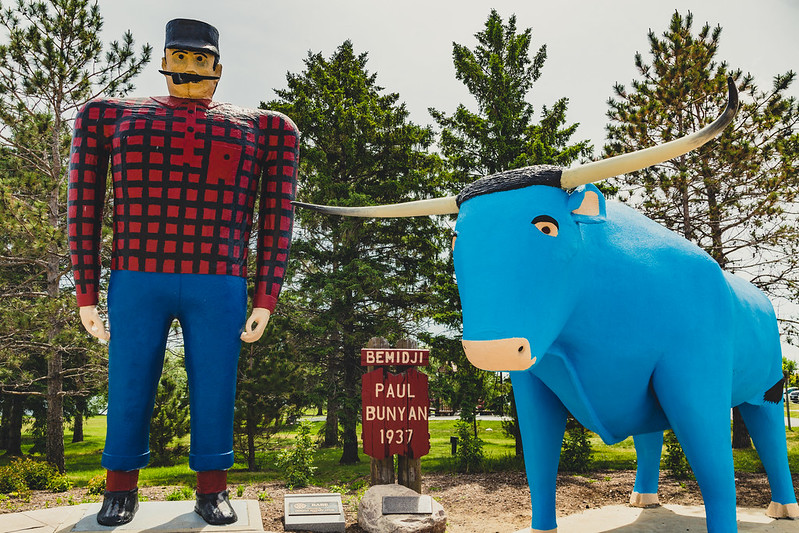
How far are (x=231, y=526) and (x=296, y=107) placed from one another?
12.6 m

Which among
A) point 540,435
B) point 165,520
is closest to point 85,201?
point 165,520

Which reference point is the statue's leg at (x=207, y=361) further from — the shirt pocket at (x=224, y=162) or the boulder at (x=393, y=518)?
the boulder at (x=393, y=518)

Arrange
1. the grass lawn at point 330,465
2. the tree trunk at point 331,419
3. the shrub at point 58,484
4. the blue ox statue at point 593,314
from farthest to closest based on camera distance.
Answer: the tree trunk at point 331,419 → the grass lawn at point 330,465 → the shrub at point 58,484 → the blue ox statue at point 593,314

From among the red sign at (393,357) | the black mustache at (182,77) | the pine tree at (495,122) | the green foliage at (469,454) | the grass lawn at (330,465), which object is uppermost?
the pine tree at (495,122)

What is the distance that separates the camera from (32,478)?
8867mm

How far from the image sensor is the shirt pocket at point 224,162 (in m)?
4.21

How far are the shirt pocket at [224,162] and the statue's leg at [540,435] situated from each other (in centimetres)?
240

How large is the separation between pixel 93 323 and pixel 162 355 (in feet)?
1.62

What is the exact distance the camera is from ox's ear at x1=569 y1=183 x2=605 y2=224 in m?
3.60

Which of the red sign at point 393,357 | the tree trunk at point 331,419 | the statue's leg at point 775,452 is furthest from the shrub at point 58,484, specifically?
the statue's leg at point 775,452

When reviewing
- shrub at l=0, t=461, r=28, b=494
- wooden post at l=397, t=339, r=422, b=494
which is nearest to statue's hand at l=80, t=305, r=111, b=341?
wooden post at l=397, t=339, r=422, b=494

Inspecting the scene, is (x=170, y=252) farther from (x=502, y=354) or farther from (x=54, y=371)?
(x=54, y=371)

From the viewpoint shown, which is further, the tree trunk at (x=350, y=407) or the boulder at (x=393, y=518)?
the tree trunk at (x=350, y=407)

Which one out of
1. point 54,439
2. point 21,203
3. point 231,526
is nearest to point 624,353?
point 231,526
